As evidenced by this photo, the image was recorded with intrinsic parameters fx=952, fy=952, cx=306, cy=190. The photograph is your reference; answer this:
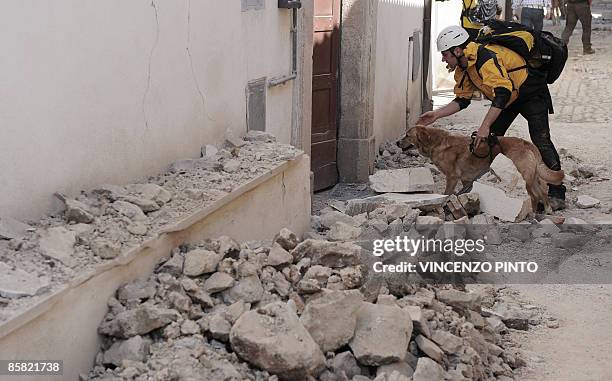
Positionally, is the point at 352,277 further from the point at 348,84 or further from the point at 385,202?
the point at 348,84

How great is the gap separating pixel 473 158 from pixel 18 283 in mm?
5849

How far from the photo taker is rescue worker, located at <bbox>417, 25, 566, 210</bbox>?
27.0 ft

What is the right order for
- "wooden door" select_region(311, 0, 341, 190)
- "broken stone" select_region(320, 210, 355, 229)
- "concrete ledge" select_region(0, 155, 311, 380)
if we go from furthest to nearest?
"wooden door" select_region(311, 0, 341, 190) < "broken stone" select_region(320, 210, 355, 229) < "concrete ledge" select_region(0, 155, 311, 380)

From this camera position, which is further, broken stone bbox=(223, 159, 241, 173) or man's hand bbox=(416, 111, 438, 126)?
man's hand bbox=(416, 111, 438, 126)

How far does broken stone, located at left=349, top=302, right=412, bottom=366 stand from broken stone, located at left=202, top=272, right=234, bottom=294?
63 cm

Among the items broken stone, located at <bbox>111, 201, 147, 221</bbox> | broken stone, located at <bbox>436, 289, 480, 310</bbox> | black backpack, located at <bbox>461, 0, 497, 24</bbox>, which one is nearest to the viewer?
broken stone, located at <bbox>111, 201, 147, 221</bbox>

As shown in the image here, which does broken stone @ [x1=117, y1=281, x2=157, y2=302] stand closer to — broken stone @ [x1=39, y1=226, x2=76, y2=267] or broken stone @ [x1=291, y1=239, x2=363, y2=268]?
broken stone @ [x1=39, y1=226, x2=76, y2=267]

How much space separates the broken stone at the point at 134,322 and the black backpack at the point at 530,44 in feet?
17.1

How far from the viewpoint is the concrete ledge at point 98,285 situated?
139 inches

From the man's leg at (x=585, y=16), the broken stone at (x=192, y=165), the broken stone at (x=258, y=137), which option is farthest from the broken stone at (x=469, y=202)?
the man's leg at (x=585, y=16)

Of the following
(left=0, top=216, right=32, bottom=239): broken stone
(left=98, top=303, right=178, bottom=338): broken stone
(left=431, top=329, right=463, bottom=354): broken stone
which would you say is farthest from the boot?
(left=0, top=216, right=32, bottom=239): broken stone

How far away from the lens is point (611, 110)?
50.2ft

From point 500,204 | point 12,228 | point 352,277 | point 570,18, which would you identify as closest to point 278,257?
point 352,277

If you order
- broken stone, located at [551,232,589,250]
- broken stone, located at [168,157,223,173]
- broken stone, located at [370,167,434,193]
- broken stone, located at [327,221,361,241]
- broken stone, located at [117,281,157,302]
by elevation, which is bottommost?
broken stone, located at [551,232,589,250]
